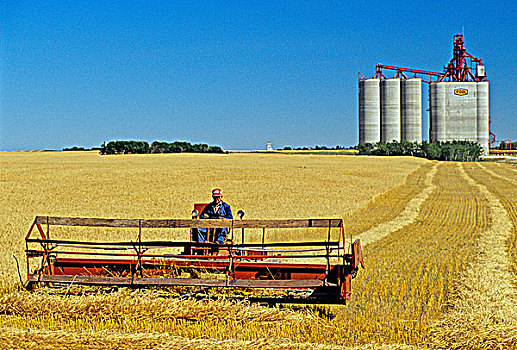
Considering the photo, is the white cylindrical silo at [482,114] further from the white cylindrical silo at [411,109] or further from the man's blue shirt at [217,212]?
the man's blue shirt at [217,212]

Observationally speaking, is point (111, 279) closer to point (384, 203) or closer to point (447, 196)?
point (384, 203)

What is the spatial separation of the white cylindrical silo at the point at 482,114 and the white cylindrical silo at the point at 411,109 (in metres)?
12.3

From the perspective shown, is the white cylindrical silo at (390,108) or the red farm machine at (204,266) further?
the white cylindrical silo at (390,108)

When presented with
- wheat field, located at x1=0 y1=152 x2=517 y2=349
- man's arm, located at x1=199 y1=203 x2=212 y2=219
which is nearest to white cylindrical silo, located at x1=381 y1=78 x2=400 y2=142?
wheat field, located at x1=0 y1=152 x2=517 y2=349

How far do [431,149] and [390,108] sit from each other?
13667 mm

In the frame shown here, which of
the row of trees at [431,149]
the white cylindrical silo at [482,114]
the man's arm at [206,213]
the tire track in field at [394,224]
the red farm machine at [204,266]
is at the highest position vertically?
the white cylindrical silo at [482,114]

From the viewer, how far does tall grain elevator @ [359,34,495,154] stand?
404ft

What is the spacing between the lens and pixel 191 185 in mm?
43500

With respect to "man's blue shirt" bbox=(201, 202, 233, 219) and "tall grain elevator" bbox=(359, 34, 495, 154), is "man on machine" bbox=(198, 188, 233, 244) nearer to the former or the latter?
"man's blue shirt" bbox=(201, 202, 233, 219)

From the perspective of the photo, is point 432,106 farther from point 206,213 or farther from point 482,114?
point 206,213

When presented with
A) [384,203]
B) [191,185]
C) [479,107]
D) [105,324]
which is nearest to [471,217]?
[384,203]

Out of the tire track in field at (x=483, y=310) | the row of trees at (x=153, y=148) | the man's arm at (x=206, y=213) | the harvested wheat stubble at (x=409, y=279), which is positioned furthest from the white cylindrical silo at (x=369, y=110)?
the man's arm at (x=206, y=213)

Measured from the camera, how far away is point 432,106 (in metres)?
124

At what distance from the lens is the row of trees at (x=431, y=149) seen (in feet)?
390
